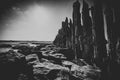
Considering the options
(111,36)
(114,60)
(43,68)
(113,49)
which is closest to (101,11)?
(111,36)

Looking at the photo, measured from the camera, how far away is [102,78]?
573cm

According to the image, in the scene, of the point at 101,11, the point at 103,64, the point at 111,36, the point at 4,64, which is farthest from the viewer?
the point at 101,11

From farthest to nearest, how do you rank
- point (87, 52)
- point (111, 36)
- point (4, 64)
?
point (87, 52) → point (111, 36) → point (4, 64)

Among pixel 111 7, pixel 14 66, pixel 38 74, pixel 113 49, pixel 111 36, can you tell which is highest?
pixel 111 7

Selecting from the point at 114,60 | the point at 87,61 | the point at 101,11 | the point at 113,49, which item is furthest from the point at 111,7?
the point at 87,61

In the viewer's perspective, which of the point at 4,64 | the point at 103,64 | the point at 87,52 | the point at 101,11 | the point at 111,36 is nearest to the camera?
the point at 4,64

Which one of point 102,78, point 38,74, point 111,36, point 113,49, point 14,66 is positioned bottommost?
point 102,78

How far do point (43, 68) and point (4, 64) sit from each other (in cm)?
193

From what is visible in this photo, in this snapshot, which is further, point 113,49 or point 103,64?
point 103,64

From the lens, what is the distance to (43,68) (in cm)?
595

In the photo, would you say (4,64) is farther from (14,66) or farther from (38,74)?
(38,74)

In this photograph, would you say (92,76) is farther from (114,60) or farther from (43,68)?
(43,68)

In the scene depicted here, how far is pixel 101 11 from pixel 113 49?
2.66 metres

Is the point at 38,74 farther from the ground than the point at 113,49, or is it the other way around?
the point at 113,49
